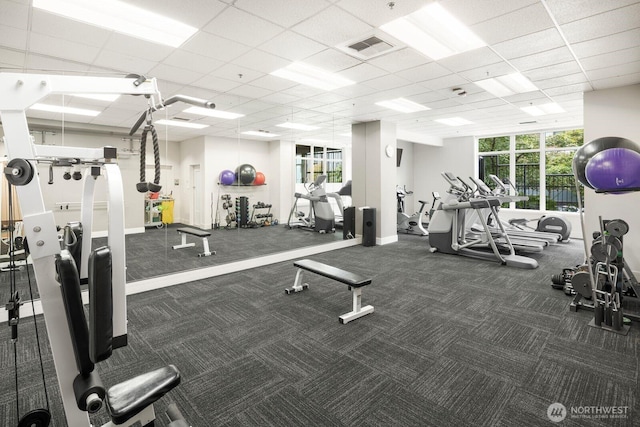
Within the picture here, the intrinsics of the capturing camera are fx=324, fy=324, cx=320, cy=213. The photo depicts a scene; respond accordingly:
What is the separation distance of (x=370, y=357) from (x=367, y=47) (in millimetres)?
3031

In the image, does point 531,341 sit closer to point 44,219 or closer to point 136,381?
point 136,381

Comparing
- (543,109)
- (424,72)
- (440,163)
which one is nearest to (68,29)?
(424,72)

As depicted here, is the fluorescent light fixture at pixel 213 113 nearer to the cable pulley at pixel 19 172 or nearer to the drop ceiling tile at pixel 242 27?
Result: the drop ceiling tile at pixel 242 27

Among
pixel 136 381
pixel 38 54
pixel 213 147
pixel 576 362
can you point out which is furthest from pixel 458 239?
pixel 38 54

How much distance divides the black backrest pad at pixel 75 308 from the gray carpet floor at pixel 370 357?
73cm

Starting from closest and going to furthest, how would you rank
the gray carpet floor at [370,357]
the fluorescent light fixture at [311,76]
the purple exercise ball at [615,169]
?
the gray carpet floor at [370,357], the purple exercise ball at [615,169], the fluorescent light fixture at [311,76]

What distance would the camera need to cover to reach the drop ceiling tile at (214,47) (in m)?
3.16

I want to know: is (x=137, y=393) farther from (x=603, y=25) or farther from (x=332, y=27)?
(x=603, y=25)

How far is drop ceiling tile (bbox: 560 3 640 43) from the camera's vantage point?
9.01 feet

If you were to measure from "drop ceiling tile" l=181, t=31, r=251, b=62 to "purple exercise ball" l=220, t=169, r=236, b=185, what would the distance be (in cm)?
268

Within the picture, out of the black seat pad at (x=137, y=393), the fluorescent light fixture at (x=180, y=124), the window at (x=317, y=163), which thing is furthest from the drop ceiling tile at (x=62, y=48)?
the window at (x=317, y=163)

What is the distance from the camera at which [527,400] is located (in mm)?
2047

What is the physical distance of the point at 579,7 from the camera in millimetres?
2650

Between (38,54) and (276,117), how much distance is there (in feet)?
11.8
